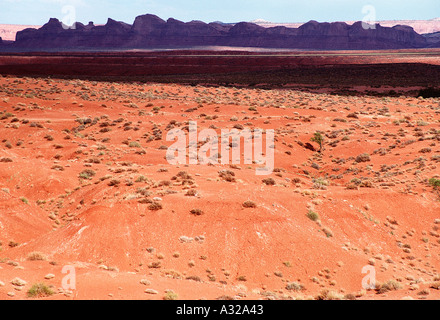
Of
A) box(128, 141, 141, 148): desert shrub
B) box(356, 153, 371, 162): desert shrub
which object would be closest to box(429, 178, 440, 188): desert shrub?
box(356, 153, 371, 162): desert shrub

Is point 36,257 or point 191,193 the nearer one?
point 36,257

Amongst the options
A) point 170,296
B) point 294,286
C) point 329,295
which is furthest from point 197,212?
point 170,296

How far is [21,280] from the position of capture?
10602 mm

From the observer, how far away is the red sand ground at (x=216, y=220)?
1383cm

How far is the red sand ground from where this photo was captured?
13828 millimetres

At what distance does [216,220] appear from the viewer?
17562mm

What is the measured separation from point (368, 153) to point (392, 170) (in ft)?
14.7

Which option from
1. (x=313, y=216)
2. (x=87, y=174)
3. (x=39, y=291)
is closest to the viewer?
(x=39, y=291)

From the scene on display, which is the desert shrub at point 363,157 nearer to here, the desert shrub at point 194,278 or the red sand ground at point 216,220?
the red sand ground at point 216,220

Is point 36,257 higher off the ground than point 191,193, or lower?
lower

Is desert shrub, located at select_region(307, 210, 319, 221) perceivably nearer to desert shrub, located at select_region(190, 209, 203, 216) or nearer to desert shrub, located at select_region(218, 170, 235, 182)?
desert shrub, located at select_region(190, 209, 203, 216)

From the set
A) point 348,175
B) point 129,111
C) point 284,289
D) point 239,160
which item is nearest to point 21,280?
point 284,289

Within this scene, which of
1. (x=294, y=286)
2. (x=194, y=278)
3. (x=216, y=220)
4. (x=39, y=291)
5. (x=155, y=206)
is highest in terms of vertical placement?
(x=39, y=291)

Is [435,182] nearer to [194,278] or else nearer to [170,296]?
[194,278]
